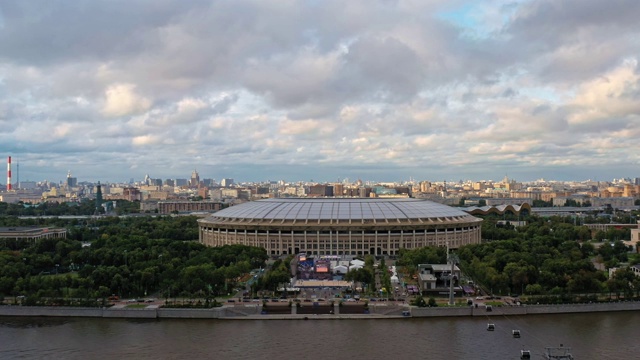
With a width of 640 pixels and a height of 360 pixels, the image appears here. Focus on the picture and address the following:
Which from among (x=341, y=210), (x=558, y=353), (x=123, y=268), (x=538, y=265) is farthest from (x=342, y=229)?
(x=558, y=353)

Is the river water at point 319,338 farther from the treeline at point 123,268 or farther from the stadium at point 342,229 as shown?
the stadium at point 342,229

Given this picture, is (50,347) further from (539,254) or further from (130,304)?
(539,254)

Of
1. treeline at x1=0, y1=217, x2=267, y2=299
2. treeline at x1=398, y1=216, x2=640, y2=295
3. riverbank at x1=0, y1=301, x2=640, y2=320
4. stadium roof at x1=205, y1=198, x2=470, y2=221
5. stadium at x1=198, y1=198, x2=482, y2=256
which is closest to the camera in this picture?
riverbank at x1=0, y1=301, x2=640, y2=320

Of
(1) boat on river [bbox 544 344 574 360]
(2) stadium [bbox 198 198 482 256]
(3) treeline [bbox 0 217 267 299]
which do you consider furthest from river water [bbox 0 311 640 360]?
(2) stadium [bbox 198 198 482 256]

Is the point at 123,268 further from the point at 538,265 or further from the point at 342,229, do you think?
the point at 538,265

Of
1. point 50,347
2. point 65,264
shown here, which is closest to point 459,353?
point 50,347

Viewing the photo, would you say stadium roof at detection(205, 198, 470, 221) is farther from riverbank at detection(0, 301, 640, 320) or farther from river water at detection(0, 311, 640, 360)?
river water at detection(0, 311, 640, 360)

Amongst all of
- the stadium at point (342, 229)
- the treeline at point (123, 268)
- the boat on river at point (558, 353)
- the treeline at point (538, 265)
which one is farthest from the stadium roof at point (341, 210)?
the boat on river at point (558, 353)

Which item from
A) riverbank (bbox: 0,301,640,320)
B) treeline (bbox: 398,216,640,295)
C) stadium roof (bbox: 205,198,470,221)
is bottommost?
riverbank (bbox: 0,301,640,320)
